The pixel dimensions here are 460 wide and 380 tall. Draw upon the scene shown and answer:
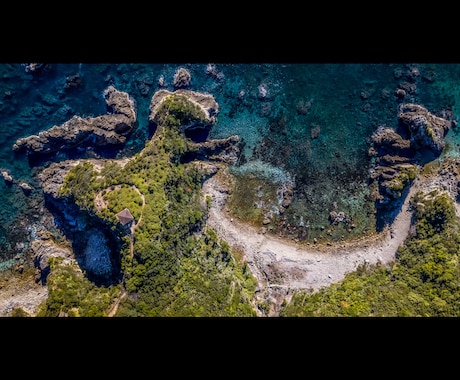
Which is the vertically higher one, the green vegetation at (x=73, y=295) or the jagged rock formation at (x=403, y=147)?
the jagged rock formation at (x=403, y=147)

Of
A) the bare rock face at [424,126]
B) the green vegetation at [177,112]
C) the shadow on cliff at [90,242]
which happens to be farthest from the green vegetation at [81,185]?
the bare rock face at [424,126]

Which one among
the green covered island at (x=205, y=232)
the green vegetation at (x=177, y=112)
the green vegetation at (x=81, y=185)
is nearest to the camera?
the green covered island at (x=205, y=232)

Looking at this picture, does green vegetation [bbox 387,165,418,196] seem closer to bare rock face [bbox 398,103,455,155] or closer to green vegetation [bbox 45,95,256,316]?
bare rock face [bbox 398,103,455,155]

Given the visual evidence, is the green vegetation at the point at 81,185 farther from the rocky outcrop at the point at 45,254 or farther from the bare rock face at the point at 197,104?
the bare rock face at the point at 197,104

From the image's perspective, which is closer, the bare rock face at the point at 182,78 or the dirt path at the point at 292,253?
the dirt path at the point at 292,253

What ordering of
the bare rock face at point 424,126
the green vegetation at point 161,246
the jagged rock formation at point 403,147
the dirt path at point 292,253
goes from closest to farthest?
1. the green vegetation at point 161,246
2. the bare rock face at point 424,126
3. the jagged rock formation at point 403,147
4. the dirt path at point 292,253

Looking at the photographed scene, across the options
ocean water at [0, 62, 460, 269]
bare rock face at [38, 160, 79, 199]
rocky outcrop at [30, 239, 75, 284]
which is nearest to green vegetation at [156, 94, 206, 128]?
ocean water at [0, 62, 460, 269]

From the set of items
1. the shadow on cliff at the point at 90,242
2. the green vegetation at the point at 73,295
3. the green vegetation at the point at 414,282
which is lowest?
the green vegetation at the point at 73,295
